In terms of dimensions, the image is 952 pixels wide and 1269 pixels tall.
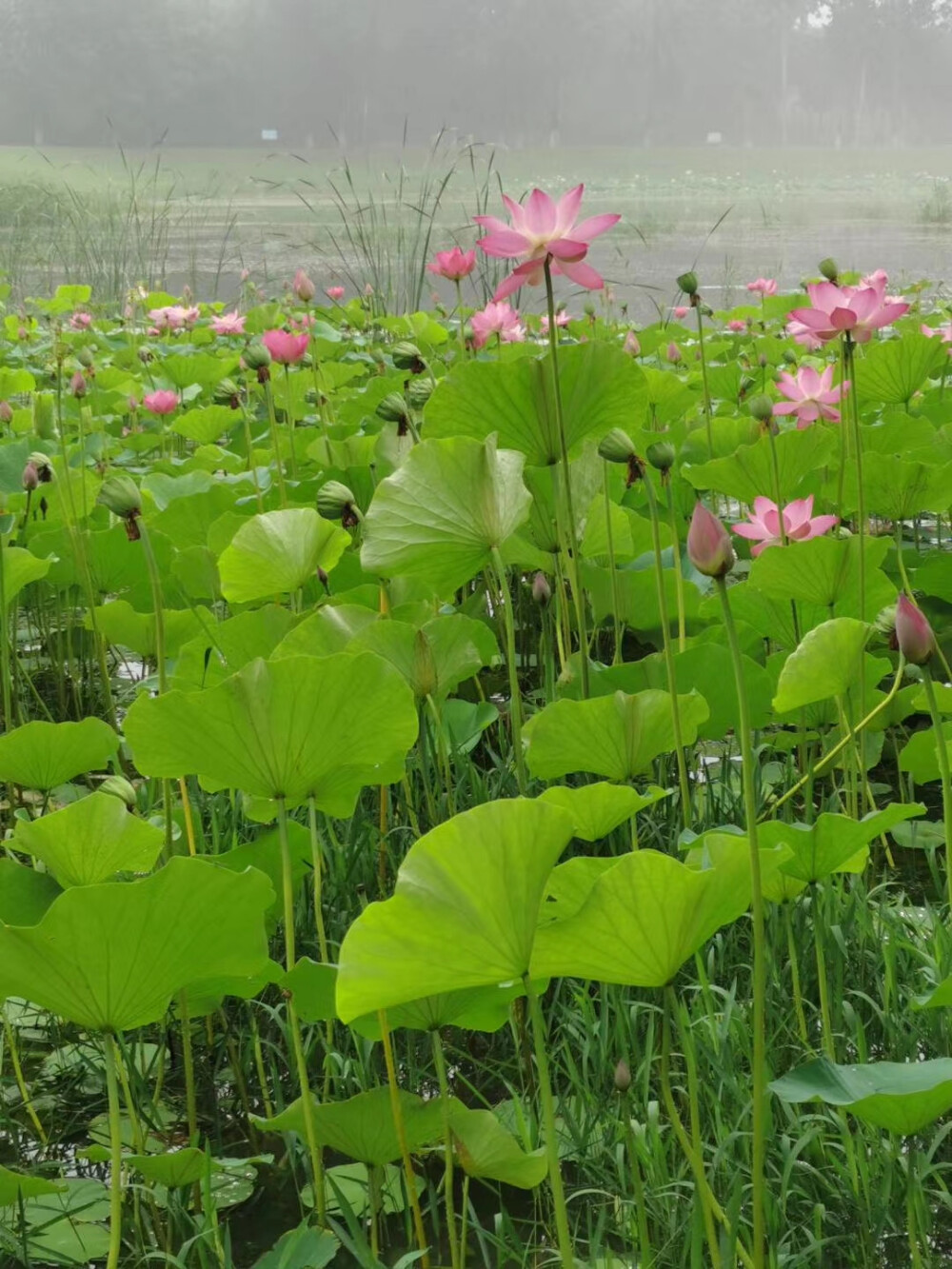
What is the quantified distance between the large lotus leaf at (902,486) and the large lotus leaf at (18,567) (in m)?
0.86

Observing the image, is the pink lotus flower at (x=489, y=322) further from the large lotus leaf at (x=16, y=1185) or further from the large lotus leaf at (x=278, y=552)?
the large lotus leaf at (x=16, y=1185)

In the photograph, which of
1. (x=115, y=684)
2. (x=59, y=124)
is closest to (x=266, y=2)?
(x=59, y=124)

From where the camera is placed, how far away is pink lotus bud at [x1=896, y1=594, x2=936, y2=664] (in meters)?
0.65

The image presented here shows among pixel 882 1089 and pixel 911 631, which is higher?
pixel 911 631

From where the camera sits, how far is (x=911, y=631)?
25.6 inches

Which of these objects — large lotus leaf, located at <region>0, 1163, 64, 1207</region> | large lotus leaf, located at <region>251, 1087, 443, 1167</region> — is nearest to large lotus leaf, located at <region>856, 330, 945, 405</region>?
large lotus leaf, located at <region>251, 1087, 443, 1167</region>

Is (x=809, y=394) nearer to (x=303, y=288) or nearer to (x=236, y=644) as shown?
(x=236, y=644)

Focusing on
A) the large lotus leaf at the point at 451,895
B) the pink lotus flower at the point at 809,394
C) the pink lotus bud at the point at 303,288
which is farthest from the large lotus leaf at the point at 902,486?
the pink lotus bud at the point at 303,288

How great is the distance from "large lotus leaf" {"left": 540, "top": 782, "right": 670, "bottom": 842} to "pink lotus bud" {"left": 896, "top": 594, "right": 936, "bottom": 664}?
0.78 ft

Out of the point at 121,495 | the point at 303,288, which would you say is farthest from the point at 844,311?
the point at 303,288

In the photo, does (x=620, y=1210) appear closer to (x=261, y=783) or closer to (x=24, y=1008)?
(x=261, y=783)

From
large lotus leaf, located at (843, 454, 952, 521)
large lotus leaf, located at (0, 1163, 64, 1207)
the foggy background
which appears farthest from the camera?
the foggy background

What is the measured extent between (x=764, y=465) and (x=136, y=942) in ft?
3.29

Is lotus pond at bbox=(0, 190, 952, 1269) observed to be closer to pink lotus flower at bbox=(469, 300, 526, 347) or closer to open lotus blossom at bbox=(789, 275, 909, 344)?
open lotus blossom at bbox=(789, 275, 909, 344)
